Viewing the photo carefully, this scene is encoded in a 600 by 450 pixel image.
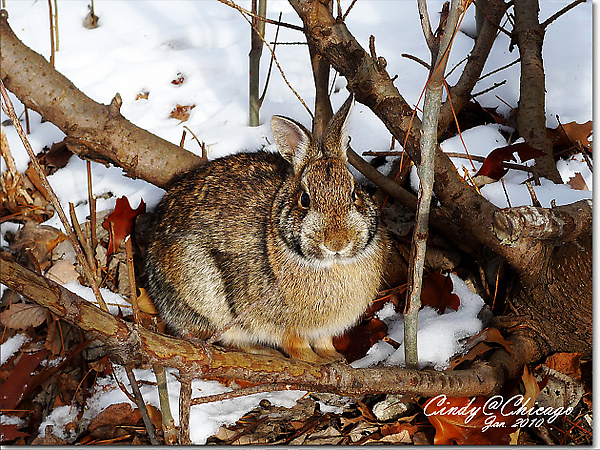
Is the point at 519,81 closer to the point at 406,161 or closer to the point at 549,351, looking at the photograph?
the point at 406,161

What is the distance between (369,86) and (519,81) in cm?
138

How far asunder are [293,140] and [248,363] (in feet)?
3.87

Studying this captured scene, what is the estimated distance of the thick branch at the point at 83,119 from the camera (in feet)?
10.7

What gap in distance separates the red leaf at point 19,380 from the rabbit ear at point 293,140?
5.72ft

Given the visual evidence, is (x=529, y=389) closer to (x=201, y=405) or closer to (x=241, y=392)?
(x=241, y=392)

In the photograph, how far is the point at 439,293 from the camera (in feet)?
10.2

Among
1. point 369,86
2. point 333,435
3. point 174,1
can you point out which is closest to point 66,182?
point 174,1

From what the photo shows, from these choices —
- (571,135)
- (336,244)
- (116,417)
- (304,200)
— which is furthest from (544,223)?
(116,417)

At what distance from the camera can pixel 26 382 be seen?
311cm

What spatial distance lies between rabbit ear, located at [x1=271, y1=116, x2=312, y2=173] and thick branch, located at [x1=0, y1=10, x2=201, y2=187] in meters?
0.86

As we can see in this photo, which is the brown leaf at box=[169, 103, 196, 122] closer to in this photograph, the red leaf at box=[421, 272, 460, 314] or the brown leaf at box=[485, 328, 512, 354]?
the red leaf at box=[421, 272, 460, 314]

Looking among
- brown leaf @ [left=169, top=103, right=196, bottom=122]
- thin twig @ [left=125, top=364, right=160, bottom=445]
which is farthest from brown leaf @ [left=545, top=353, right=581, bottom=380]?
brown leaf @ [left=169, top=103, right=196, bottom=122]

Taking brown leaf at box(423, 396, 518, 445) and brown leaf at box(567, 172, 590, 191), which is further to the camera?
brown leaf at box(567, 172, 590, 191)

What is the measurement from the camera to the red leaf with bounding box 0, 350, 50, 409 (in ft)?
9.97
